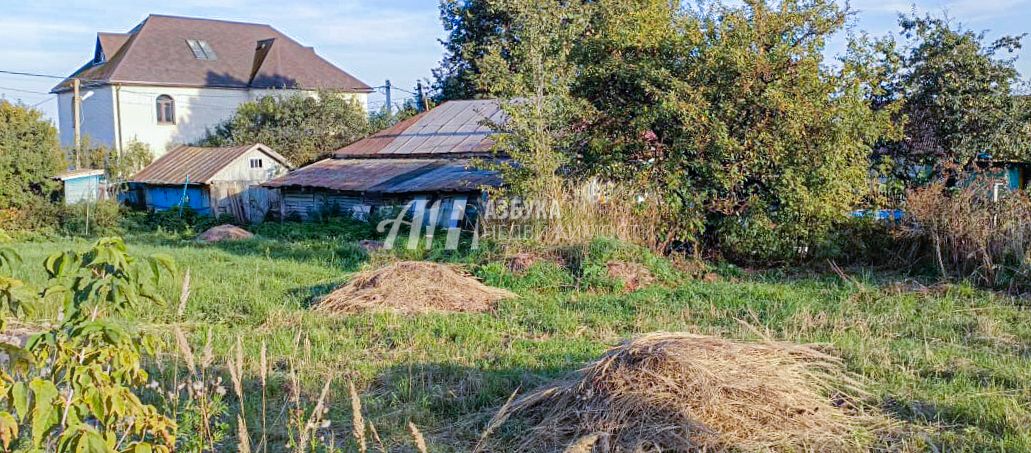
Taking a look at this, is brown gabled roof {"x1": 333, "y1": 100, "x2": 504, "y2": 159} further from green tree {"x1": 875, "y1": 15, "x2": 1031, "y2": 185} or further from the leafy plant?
the leafy plant

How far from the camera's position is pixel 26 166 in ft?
79.0

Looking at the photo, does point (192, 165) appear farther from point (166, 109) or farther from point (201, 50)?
point (201, 50)

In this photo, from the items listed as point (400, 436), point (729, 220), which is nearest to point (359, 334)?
point (400, 436)

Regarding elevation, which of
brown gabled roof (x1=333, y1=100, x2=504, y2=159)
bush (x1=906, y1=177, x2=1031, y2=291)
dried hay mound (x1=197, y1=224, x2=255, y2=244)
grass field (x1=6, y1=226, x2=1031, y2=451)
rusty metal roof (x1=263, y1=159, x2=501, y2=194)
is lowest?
grass field (x1=6, y1=226, x2=1031, y2=451)

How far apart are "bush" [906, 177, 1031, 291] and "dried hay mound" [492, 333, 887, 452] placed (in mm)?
6274

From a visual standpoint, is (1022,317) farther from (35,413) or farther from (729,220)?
(35,413)

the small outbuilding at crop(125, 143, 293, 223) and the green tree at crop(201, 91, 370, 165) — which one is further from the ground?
the green tree at crop(201, 91, 370, 165)

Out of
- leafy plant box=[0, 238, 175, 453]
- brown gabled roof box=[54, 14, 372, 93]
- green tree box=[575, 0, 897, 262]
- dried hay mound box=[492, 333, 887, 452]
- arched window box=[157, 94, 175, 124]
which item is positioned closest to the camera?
leafy plant box=[0, 238, 175, 453]

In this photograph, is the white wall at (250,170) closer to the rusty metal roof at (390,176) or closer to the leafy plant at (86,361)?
the rusty metal roof at (390,176)

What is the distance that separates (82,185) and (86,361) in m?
25.8

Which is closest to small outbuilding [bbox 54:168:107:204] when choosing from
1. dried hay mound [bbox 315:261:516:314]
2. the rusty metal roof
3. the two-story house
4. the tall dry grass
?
the rusty metal roof

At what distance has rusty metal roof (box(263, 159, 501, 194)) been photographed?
19422mm

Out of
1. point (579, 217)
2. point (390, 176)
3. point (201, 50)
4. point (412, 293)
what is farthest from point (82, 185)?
point (412, 293)

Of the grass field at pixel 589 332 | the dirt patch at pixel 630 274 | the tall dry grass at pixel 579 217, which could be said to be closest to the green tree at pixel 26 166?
the grass field at pixel 589 332
